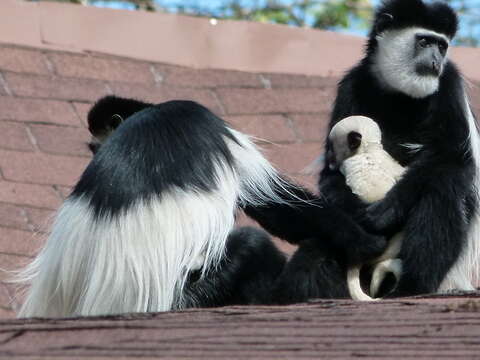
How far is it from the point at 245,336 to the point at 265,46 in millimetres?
3673

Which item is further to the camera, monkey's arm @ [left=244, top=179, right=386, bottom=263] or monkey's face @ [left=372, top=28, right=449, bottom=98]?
monkey's face @ [left=372, top=28, right=449, bottom=98]

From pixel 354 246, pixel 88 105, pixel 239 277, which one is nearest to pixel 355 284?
pixel 354 246

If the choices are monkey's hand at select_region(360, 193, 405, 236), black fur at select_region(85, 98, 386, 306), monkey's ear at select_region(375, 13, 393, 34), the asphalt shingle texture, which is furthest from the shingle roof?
monkey's hand at select_region(360, 193, 405, 236)

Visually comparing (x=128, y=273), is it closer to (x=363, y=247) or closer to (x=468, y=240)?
(x=363, y=247)

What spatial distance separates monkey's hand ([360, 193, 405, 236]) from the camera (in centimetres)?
379

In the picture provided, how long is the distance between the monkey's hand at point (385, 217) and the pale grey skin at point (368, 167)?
0.04 meters

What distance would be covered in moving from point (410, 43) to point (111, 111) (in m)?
1.12

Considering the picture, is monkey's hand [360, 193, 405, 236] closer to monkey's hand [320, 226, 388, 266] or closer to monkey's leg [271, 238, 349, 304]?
monkey's hand [320, 226, 388, 266]

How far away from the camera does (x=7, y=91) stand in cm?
577

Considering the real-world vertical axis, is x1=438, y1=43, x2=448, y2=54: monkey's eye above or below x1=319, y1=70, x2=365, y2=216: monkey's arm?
above

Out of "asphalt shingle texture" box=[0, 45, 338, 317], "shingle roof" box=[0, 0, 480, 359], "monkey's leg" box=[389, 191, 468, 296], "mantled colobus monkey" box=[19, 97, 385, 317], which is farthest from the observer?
"asphalt shingle texture" box=[0, 45, 338, 317]

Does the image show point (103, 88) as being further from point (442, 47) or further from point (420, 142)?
point (420, 142)

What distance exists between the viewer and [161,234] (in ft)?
12.0

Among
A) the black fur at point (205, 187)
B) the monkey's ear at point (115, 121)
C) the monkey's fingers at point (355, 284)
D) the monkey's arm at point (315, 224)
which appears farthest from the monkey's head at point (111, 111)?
the monkey's fingers at point (355, 284)
